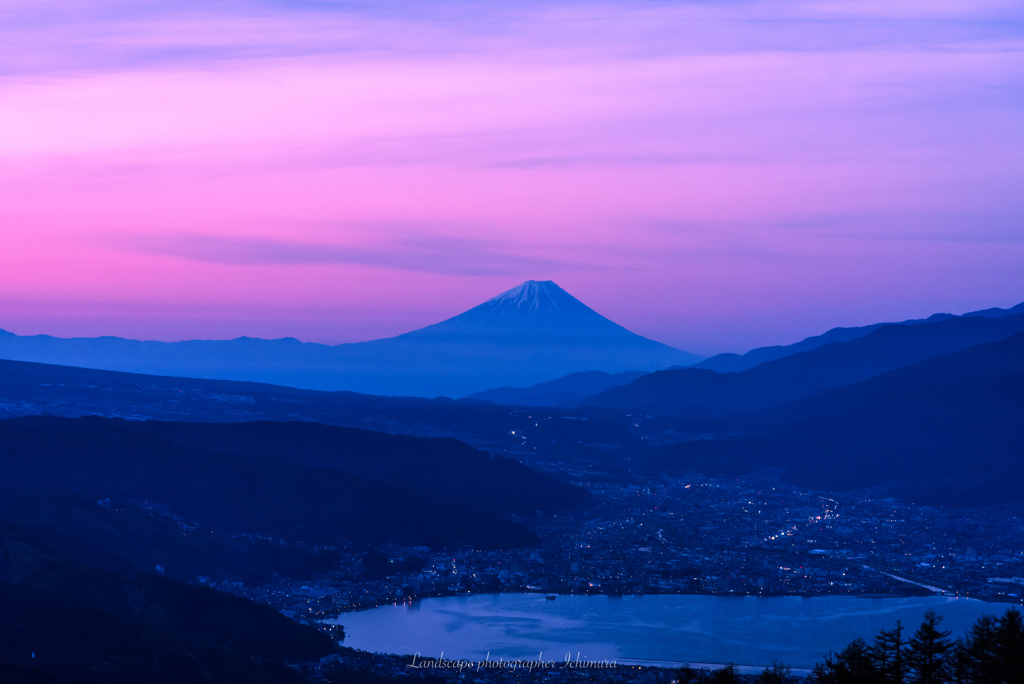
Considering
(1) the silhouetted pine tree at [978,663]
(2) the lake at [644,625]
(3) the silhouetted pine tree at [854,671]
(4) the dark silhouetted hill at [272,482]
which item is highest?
(1) the silhouetted pine tree at [978,663]

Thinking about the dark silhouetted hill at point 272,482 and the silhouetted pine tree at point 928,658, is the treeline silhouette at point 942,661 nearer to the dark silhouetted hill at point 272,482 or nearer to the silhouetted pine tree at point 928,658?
the silhouetted pine tree at point 928,658

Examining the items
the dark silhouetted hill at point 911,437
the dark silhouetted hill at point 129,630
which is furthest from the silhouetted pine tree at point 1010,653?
the dark silhouetted hill at point 911,437

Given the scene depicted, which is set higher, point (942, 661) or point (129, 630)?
point (942, 661)

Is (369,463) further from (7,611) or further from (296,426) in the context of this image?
(7,611)

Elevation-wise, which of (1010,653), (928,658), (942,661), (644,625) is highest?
(1010,653)

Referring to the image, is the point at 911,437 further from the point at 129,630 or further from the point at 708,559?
the point at 129,630

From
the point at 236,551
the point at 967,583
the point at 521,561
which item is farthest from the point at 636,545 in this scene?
the point at 236,551

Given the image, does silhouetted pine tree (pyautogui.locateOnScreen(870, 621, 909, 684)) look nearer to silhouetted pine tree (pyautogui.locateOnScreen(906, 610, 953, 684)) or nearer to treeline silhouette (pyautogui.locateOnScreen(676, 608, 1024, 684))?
treeline silhouette (pyautogui.locateOnScreen(676, 608, 1024, 684))

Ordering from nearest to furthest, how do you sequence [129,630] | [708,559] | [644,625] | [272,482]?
[129,630] → [644,625] → [708,559] → [272,482]

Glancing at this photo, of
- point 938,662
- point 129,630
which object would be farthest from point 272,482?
point 938,662
